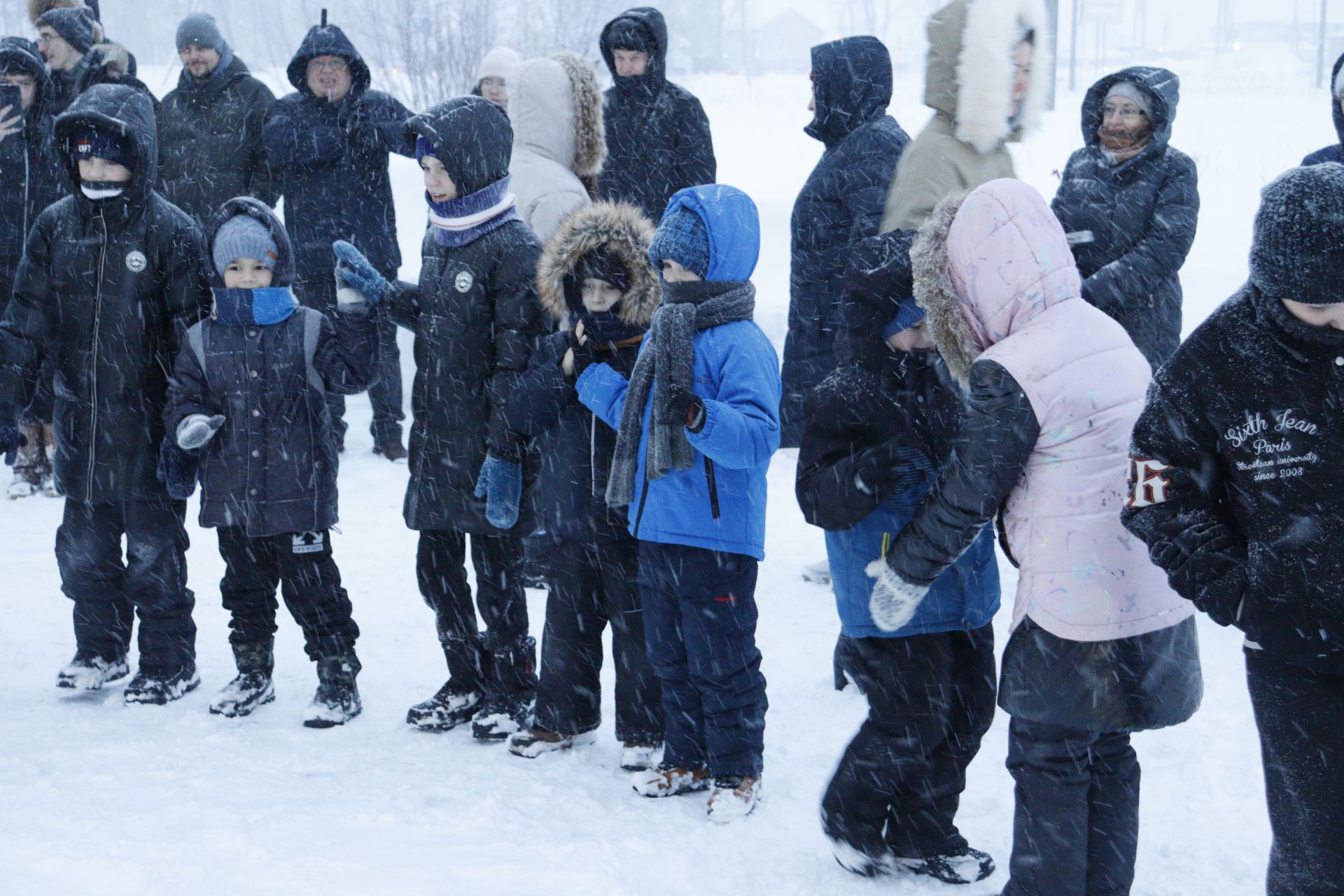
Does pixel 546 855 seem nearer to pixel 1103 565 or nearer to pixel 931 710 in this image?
pixel 931 710

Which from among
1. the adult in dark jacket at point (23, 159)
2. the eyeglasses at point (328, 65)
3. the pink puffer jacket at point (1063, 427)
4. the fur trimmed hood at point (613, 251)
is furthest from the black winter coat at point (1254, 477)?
the eyeglasses at point (328, 65)

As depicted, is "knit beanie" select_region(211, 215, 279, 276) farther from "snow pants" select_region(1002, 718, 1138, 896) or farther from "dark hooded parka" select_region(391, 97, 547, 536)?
"snow pants" select_region(1002, 718, 1138, 896)

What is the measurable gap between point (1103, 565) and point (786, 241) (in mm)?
10865

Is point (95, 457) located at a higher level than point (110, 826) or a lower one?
higher

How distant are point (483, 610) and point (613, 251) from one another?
1.39 m

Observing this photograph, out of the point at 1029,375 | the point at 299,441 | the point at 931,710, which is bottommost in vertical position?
the point at 931,710

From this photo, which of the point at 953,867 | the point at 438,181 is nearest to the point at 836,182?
the point at 438,181

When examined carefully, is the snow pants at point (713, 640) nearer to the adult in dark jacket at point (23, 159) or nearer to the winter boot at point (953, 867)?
the winter boot at point (953, 867)

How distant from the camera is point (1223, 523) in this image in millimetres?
2656

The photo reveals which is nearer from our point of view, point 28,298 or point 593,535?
point 593,535

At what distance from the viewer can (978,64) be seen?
4582mm

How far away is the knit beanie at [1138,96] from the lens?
5.31m

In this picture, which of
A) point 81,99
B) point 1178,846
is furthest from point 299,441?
point 1178,846

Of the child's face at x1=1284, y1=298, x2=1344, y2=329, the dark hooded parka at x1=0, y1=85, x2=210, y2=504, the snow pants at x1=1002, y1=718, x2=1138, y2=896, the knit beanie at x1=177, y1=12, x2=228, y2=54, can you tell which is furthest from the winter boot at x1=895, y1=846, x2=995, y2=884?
the knit beanie at x1=177, y1=12, x2=228, y2=54
